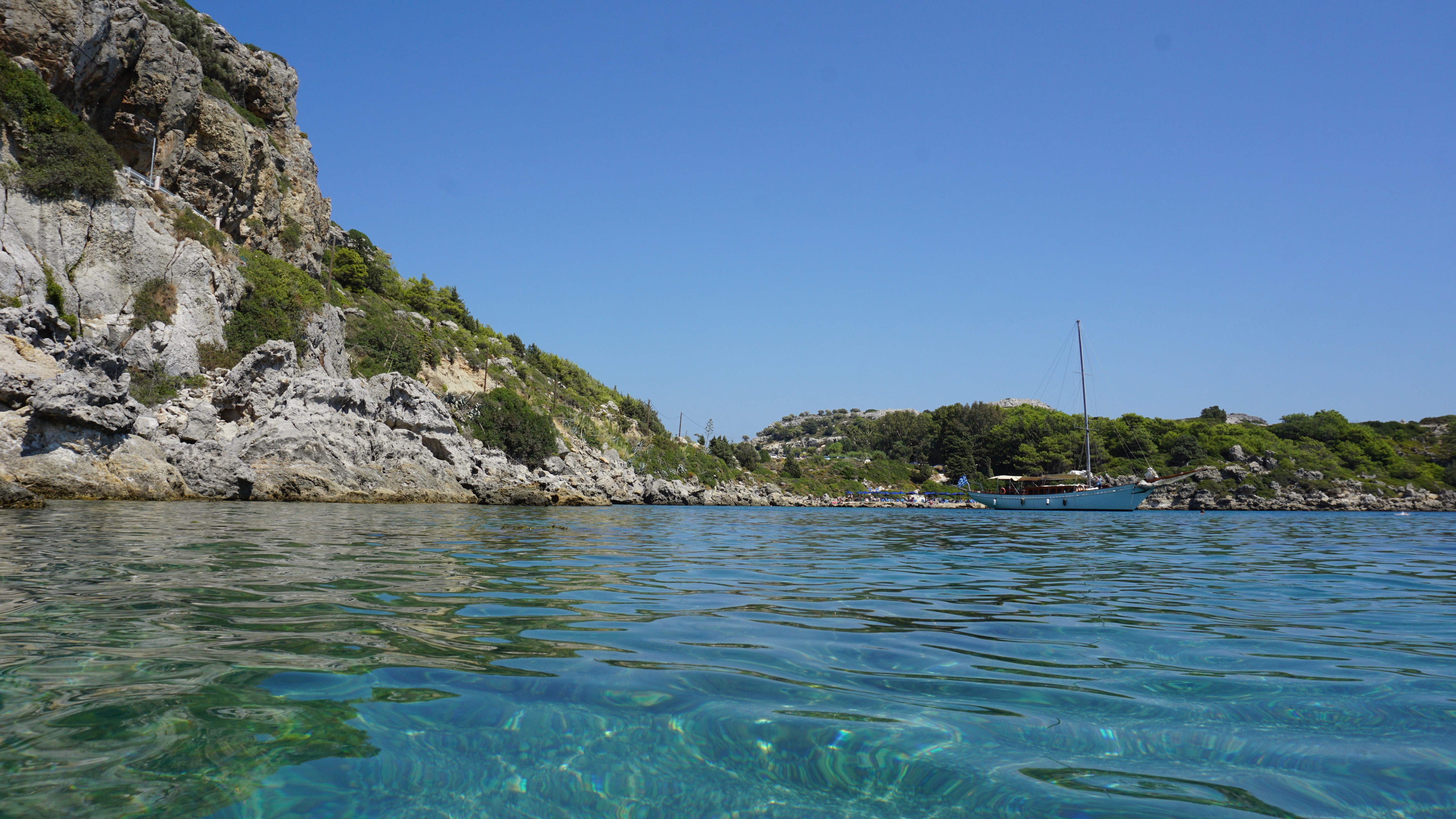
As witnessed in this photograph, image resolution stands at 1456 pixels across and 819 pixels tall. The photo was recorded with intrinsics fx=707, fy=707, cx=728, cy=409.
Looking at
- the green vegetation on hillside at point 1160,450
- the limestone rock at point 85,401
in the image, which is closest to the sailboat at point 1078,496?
the green vegetation on hillside at point 1160,450

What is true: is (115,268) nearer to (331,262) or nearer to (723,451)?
(331,262)

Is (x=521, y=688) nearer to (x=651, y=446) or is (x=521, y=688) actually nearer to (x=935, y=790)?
(x=935, y=790)

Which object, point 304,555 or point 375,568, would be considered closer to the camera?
point 375,568

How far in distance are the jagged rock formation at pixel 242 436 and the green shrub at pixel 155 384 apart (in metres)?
0.38

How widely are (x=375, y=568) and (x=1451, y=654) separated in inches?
353

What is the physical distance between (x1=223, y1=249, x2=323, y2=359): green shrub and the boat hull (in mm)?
48293

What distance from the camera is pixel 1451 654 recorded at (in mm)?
4371

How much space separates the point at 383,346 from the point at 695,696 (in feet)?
150

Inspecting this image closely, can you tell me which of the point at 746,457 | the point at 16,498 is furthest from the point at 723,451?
the point at 16,498

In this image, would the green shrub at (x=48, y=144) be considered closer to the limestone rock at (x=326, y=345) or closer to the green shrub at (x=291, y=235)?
the limestone rock at (x=326, y=345)

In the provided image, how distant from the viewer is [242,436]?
87.4 feet

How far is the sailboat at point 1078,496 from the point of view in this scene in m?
51.5

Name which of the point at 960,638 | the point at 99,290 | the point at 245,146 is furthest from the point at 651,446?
the point at 960,638

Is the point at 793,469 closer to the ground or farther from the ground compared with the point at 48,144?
closer to the ground
